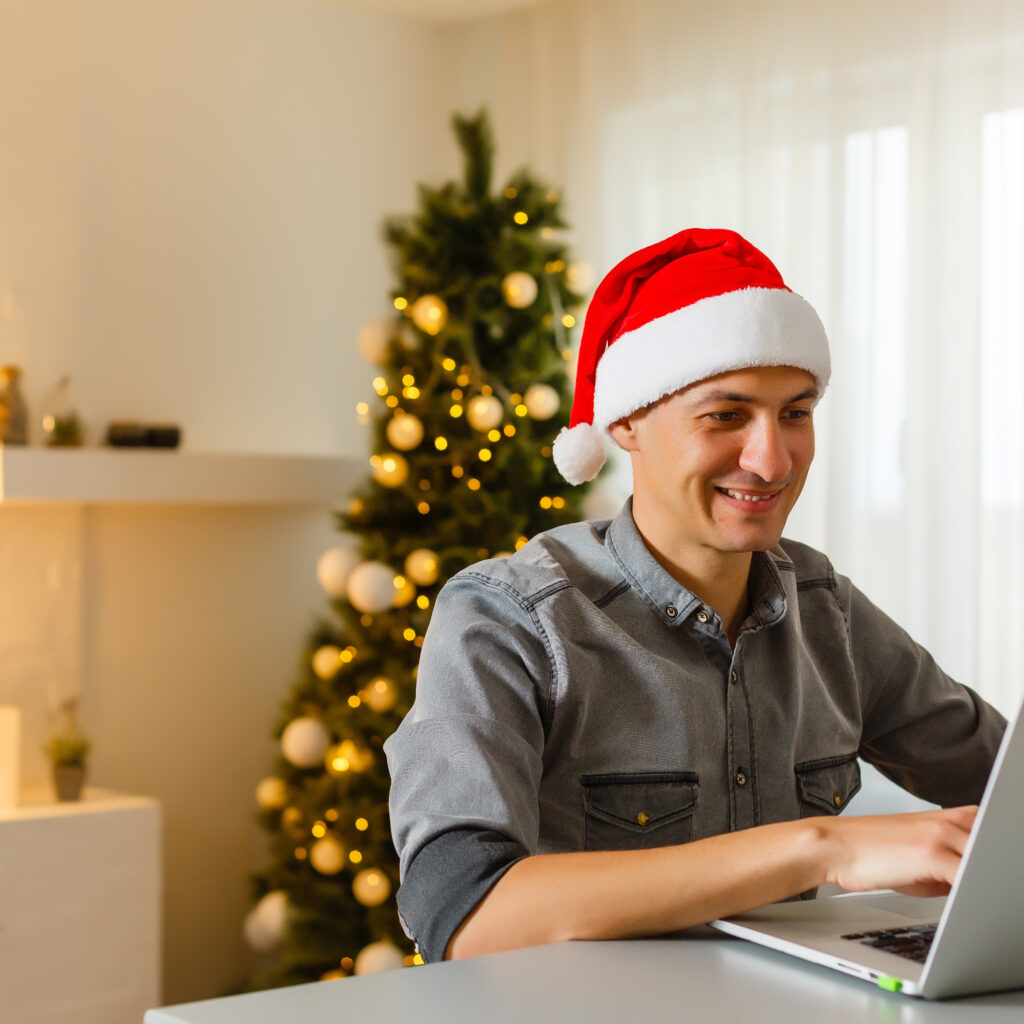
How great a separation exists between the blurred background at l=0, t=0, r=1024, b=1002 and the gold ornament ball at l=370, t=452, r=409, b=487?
1.74 ft

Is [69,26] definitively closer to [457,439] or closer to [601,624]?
[457,439]

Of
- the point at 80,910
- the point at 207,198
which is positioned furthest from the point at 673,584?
the point at 207,198

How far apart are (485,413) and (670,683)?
1.84 metres

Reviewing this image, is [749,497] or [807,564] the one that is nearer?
[749,497]

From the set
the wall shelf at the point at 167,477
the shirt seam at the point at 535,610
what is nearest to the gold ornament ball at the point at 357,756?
the wall shelf at the point at 167,477

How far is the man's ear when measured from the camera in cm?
148

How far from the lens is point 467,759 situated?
1.14 meters

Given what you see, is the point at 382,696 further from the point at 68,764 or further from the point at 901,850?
the point at 901,850

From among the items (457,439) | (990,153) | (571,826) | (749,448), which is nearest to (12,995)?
(457,439)

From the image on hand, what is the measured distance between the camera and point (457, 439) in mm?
3211

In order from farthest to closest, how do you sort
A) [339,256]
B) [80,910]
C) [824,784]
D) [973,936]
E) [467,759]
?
[339,256] < [80,910] < [824,784] < [467,759] < [973,936]

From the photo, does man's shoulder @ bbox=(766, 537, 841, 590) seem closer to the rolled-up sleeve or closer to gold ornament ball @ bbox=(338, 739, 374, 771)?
the rolled-up sleeve

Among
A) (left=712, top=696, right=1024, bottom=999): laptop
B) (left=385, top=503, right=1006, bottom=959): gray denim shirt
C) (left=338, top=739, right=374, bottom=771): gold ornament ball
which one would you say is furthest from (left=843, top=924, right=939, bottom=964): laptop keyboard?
(left=338, top=739, right=374, bottom=771): gold ornament ball

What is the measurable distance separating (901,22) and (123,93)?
6.18 ft
